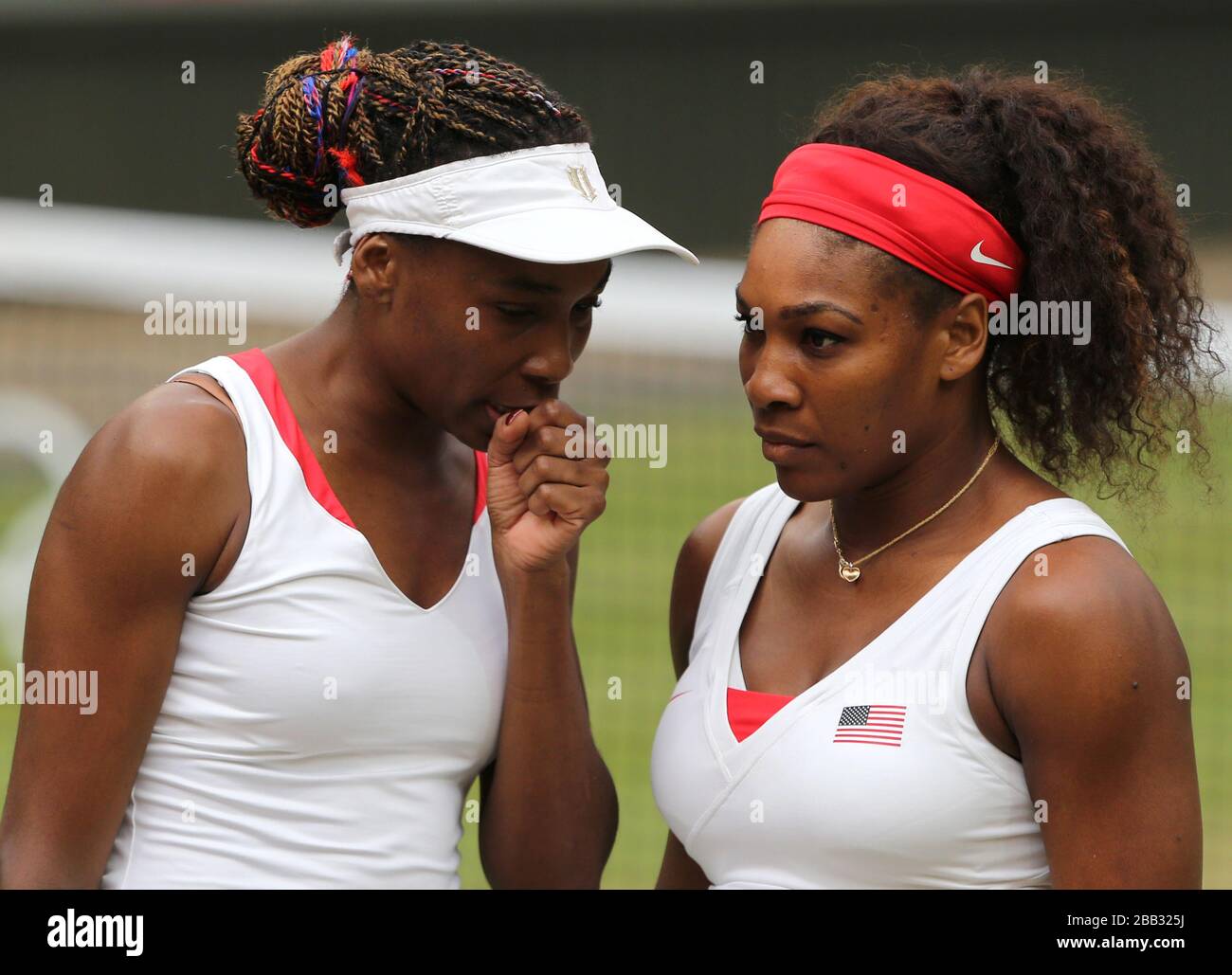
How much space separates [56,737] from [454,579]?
0.82 metres

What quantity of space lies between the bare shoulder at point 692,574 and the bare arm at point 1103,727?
896 mm

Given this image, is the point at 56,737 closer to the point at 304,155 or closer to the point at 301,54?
the point at 304,155

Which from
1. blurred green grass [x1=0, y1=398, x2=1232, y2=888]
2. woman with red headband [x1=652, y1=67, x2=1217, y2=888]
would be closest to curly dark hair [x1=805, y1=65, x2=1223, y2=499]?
woman with red headband [x1=652, y1=67, x2=1217, y2=888]

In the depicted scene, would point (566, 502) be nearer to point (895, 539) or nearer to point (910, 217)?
point (895, 539)

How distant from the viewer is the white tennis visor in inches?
119

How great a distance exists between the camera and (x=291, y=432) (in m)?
3.06

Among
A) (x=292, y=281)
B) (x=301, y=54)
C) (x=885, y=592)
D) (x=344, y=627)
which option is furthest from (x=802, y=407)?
(x=292, y=281)

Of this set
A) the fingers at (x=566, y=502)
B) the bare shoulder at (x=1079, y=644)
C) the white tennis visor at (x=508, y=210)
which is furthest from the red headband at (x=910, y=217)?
the fingers at (x=566, y=502)

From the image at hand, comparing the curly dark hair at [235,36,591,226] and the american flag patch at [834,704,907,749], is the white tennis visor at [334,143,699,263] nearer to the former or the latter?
the curly dark hair at [235,36,591,226]

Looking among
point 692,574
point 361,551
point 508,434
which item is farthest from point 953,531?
point 361,551

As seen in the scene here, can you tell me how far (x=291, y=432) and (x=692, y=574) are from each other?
1.01 meters

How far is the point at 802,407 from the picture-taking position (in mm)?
3045

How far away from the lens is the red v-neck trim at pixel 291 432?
3.04 m
